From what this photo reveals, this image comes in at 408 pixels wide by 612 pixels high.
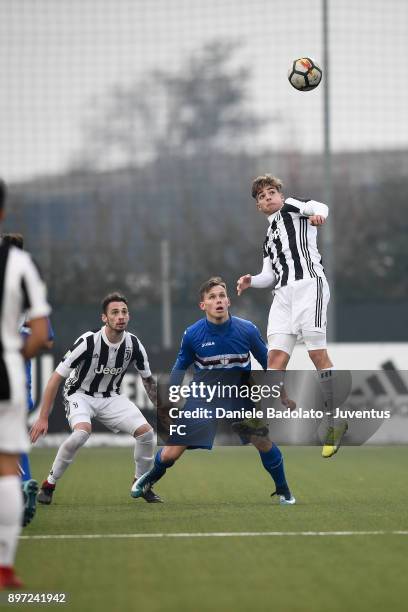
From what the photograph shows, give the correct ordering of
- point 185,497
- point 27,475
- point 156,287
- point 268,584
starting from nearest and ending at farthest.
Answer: point 268,584
point 27,475
point 185,497
point 156,287

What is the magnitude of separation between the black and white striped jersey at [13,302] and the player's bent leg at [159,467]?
13.8 ft

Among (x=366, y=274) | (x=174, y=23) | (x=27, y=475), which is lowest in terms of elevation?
(x=366, y=274)

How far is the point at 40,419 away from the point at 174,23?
21.3 metres

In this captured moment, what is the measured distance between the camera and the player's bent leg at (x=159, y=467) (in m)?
10.6

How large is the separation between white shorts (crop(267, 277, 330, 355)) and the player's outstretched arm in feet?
5.93

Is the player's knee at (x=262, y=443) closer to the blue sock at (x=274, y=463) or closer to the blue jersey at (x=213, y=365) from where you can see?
the blue sock at (x=274, y=463)

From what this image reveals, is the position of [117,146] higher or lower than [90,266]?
higher

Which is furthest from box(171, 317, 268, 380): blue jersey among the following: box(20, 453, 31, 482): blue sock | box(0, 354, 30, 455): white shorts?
box(0, 354, 30, 455): white shorts

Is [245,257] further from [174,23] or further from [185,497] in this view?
[185,497]

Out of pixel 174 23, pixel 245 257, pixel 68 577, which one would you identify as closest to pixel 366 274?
pixel 245 257

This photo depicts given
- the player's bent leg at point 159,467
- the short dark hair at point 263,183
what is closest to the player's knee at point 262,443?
the player's bent leg at point 159,467

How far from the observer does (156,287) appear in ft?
98.7

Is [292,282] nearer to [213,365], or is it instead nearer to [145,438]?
[213,365]

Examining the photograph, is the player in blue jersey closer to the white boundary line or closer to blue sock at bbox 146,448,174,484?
blue sock at bbox 146,448,174,484
